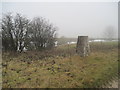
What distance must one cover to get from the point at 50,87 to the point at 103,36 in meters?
15.9

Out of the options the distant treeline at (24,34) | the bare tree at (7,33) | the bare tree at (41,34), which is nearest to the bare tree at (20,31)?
the distant treeline at (24,34)

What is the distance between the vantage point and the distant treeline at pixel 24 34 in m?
8.81

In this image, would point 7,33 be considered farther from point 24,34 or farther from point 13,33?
point 24,34

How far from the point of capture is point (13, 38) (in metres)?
8.91

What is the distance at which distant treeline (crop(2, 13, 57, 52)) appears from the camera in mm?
8812

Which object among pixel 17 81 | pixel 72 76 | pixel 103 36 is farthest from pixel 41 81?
pixel 103 36

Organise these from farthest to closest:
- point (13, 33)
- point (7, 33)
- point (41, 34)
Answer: point (41, 34), point (13, 33), point (7, 33)

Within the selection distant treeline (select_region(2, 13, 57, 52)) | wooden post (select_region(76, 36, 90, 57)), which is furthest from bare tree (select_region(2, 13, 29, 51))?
wooden post (select_region(76, 36, 90, 57))

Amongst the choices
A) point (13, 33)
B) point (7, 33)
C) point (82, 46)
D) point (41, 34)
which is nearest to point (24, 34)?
point (13, 33)

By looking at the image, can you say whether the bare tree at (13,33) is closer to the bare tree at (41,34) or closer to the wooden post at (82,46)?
the bare tree at (41,34)

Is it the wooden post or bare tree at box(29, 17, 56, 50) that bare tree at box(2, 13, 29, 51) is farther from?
the wooden post

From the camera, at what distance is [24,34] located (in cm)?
919

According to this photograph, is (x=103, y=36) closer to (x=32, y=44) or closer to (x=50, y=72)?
(x=32, y=44)

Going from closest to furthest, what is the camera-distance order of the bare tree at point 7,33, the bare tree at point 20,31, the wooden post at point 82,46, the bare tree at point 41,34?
1. the wooden post at point 82,46
2. the bare tree at point 7,33
3. the bare tree at point 20,31
4. the bare tree at point 41,34
